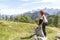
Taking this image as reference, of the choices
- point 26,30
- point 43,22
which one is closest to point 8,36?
point 26,30

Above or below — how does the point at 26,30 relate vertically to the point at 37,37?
below

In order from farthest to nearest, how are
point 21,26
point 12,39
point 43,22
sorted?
point 21,26 < point 12,39 < point 43,22

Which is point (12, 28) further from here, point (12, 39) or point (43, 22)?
point (43, 22)

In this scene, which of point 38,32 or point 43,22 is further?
point 38,32

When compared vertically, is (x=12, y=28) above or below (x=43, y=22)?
below

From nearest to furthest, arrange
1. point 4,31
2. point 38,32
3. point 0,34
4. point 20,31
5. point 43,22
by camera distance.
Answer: point 43,22
point 38,32
point 0,34
point 4,31
point 20,31

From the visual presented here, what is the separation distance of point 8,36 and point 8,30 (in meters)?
3.19

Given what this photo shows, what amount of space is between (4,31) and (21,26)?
4.44m

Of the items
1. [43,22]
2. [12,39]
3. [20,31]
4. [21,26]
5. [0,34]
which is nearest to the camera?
[43,22]

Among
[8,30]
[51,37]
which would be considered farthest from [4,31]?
[51,37]

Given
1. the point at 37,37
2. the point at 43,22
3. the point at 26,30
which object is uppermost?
the point at 43,22

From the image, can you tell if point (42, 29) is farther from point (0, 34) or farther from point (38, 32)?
point (0, 34)

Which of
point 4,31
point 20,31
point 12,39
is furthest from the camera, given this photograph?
point 20,31

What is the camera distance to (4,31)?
2512 cm
